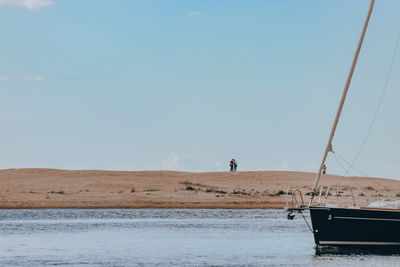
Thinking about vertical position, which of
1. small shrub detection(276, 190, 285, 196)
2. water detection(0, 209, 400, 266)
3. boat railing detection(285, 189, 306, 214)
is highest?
small shrub detection(276, 190, 285, 196)

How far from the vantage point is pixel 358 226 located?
1257 inches

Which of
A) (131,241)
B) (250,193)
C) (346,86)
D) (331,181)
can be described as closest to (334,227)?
(346,86)

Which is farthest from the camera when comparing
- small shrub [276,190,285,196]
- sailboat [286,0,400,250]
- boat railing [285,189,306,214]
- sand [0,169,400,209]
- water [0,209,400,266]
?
small shrub [276,190,285,196]

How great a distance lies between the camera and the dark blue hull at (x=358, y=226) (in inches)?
1255

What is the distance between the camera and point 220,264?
2850cm

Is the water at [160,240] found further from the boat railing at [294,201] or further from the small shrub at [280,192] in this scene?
the small shrub at [280,192]

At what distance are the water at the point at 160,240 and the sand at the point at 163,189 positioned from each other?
6072 millimetres

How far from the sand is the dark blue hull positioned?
20.1 m

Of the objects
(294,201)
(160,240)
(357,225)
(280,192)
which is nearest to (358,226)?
(357,225)

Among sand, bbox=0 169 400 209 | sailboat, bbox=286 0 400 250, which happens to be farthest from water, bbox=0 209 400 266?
sand, bbox=0 169 400 209

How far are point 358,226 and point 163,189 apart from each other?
38674mm

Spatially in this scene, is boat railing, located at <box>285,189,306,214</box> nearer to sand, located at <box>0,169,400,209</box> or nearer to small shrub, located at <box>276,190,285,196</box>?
sand, located at <box>0,169,400,209</box>

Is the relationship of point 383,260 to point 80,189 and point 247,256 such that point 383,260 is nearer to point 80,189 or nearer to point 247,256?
point 247,256

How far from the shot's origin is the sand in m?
62.6
